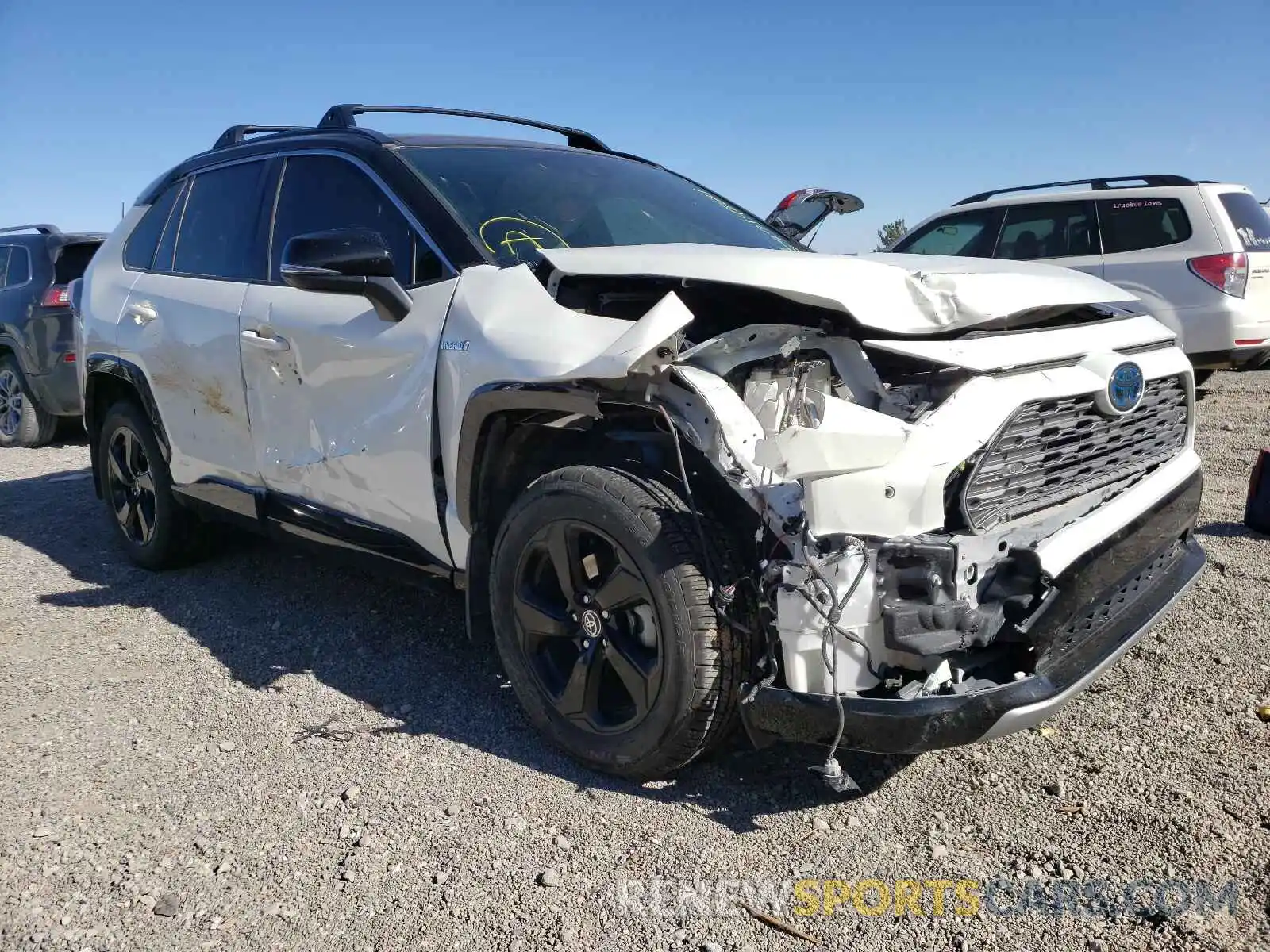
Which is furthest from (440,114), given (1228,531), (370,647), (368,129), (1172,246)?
(1172,246)

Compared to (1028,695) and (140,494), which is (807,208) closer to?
(1028,695)

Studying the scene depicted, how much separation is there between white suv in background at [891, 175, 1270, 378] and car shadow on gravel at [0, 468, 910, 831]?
467 cm

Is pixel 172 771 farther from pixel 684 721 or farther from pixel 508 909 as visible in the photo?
pixel 684 721

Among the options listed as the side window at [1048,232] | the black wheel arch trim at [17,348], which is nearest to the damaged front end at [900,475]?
the side window at [1048,232]

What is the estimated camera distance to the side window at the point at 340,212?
327 centimetres

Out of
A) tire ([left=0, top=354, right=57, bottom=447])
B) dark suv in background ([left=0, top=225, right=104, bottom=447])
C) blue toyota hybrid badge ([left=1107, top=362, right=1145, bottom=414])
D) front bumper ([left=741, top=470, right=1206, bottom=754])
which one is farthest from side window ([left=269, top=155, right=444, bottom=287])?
tire ([left=0, top=354, right=57, bottom=447])

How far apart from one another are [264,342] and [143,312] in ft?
4.04

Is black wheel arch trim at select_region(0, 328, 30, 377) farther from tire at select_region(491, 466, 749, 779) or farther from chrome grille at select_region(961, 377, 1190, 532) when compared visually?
chrome grille at select_region(961, 377, 1190, 532)

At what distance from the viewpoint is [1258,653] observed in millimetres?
3359

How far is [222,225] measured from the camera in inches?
169

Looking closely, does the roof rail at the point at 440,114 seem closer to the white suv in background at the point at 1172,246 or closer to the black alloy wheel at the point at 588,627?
the black alloy wheel at the point at 588,627

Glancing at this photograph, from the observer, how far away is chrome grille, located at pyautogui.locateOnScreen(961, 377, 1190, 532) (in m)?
2.33

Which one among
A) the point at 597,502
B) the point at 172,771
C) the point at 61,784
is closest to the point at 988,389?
the point at 597,502

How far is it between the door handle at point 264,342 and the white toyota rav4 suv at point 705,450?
0.05ft
